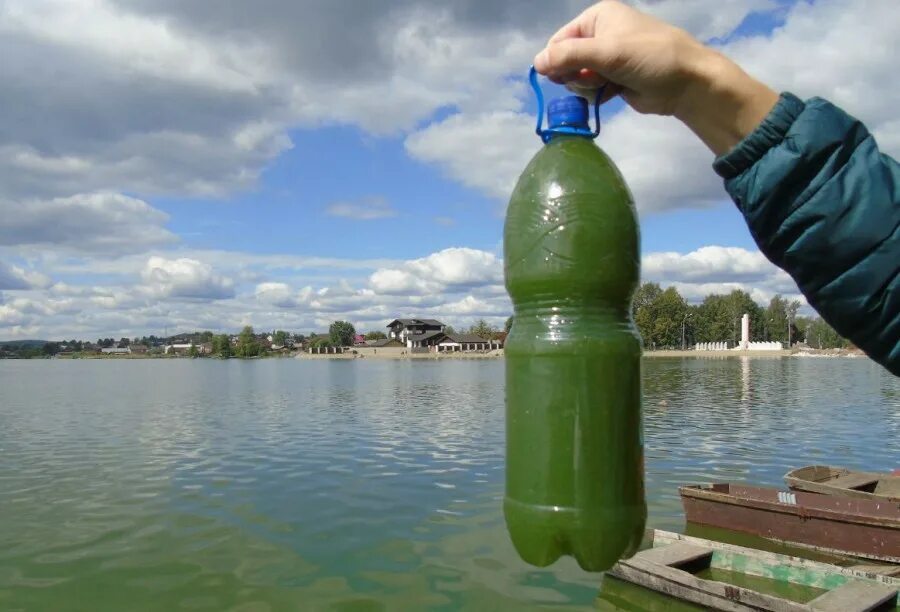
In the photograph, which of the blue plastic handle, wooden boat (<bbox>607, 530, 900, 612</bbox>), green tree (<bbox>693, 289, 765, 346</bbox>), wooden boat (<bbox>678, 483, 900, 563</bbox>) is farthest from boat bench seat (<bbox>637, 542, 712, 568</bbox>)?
green tree (<bbox>693, 289, 765, 346</bbox>)

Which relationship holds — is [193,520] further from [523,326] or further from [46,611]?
[523,326]

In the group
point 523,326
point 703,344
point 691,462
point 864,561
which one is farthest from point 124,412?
point 703,344

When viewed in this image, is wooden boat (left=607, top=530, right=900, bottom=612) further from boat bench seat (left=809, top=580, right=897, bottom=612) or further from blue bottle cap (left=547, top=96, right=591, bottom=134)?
blue bottle cap (left=547, top=96, right=591, bottom=134)

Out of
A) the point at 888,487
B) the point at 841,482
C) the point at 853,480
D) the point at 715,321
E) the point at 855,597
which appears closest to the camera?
the point at 855,597

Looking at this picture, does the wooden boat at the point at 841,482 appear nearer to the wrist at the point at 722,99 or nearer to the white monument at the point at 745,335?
the wrist at the point at 722,99

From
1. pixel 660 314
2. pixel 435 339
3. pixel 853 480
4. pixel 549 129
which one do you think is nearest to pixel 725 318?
pixel 660 314

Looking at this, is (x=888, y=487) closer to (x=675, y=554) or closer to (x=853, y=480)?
(x=853, y=480)

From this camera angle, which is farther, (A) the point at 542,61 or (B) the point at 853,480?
(B) the point at 853,480
